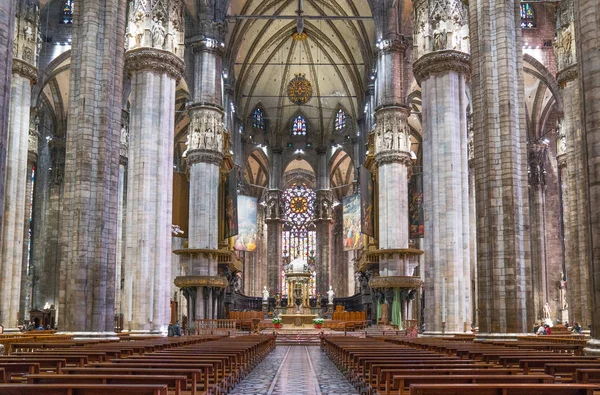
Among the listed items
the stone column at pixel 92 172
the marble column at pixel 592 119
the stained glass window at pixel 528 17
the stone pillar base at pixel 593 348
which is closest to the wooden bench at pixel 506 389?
the stone pillar base at pixel 593 348

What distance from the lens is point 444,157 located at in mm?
29828

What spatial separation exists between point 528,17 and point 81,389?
41.1m

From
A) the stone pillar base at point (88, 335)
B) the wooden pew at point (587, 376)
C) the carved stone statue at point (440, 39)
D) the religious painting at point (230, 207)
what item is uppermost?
the carved stone statue at point (440, 39)

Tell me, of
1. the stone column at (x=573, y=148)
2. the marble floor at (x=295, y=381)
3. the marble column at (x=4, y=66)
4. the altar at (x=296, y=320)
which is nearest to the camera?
the marble column at (x=4, y=66)

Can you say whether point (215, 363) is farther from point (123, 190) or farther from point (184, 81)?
point (184, 81)

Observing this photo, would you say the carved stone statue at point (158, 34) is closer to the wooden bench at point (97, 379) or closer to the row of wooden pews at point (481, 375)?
the row of wooden pews at point (481, 375)

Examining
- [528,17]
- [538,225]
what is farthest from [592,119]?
[538,225]

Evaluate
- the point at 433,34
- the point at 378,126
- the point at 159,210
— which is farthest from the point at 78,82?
the point at 378,126

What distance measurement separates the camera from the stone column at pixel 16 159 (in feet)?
96.5

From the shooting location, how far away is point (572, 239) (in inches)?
1222

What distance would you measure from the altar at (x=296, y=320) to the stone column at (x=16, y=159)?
830 inches

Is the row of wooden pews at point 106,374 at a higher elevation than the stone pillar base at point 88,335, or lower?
higher

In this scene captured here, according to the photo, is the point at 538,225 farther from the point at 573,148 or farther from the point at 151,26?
the point at 151,26

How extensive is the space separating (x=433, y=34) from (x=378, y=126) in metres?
13.9
